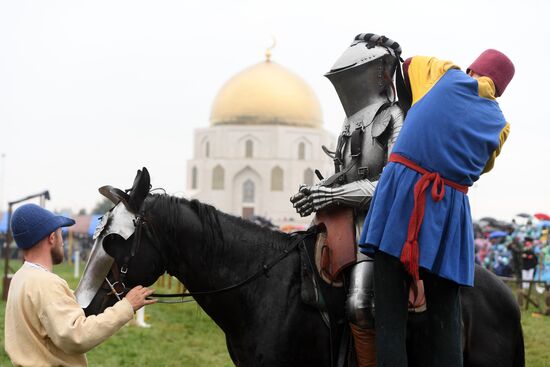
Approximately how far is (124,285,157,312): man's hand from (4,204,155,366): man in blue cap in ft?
0.21

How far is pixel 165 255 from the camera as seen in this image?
4359 millimetres

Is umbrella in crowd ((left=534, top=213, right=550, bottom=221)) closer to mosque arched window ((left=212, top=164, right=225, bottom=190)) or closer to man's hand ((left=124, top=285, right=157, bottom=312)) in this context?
man's hand ((left=124, top=285, right=157, bottom=312))

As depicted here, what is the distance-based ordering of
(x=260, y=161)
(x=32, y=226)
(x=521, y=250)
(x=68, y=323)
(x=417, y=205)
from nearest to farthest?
(x=417, y=205) < (x=68, y=323) < (x=32, y=226) < (x=521, y=250) < (x=260, y=161)

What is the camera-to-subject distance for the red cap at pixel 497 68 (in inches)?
133

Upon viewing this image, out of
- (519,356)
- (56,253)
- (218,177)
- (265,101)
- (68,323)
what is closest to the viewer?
(68,323)

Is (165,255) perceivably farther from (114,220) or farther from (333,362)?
(333,362)

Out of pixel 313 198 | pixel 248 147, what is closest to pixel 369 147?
pixel 313 198

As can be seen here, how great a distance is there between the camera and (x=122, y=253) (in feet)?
14.0

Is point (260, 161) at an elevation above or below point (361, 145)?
below

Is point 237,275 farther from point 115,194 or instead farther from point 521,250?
point 521,250

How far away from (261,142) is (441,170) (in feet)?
268

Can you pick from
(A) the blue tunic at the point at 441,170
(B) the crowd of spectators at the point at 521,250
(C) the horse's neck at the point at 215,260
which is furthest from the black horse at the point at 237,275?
(B) the crowd of spectators at the point at 521,250

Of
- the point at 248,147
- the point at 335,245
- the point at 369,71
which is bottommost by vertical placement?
the point at 248,147

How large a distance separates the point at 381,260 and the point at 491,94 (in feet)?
2.59
